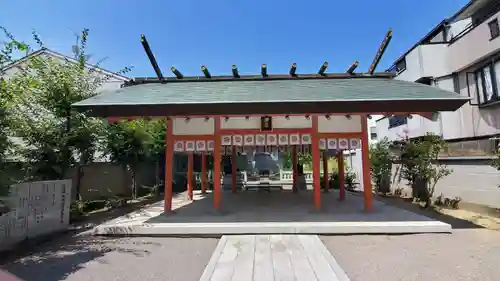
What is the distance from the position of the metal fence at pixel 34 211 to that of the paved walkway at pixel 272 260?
4.31 meters

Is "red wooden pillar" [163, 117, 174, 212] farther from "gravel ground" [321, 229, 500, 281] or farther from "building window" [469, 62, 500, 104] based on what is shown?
"building window" [469, 62, 500, 104]

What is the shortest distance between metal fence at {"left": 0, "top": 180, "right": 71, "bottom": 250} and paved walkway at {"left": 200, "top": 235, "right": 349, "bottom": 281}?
14.2 ft

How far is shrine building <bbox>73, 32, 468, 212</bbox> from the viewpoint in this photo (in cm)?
659

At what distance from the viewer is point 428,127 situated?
14.9m

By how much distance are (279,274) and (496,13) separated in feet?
43.6

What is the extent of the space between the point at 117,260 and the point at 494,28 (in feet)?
49.0

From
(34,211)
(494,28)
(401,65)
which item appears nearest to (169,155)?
(34,211)

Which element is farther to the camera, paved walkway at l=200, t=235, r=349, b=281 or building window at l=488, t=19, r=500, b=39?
building window at l=488, t=19, r=500, b=39

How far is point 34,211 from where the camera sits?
20.0 ft

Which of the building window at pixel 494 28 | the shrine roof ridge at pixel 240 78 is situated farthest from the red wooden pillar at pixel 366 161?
the building window at pixel 494 28

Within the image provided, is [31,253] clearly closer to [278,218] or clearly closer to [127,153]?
[278,218]

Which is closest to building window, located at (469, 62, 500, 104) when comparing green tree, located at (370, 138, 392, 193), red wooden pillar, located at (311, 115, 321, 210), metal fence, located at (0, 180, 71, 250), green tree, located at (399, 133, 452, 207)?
green tree, located at (399, 133, 452, 207)

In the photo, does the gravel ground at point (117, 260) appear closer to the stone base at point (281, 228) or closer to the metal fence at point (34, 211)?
the stone base at point (281, 228)

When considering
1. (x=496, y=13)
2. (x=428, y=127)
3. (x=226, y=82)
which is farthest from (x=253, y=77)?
(x=428, y=127)
